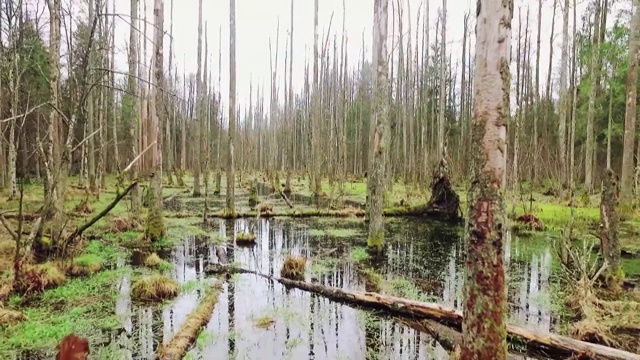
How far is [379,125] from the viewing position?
7.87 meters

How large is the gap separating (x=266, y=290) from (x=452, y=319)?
277cm

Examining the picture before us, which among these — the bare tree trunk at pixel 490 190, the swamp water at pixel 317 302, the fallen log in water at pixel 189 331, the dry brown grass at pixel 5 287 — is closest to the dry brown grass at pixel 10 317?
→ the dry brown grass at pixel 5 287

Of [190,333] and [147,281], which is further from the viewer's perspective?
[147,281]

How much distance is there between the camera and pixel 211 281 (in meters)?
6.26

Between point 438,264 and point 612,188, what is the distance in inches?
124

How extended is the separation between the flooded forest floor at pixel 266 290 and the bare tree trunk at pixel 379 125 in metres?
0.66

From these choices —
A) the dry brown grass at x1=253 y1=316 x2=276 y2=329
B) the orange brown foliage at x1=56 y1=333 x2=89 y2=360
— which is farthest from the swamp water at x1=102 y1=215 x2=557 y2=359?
the orange brown foliage at x1=56 y1=333 x2=89 y2=360

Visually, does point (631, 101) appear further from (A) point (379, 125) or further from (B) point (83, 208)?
(B) point (83, 208)

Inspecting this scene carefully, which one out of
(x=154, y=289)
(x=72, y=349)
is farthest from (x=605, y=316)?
(x=154, y=289)

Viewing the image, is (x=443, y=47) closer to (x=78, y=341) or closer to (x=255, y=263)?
(x=255, y=263)

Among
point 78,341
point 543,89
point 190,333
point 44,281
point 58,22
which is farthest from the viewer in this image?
point 543,89

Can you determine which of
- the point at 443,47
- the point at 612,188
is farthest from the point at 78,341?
the point at 443,47

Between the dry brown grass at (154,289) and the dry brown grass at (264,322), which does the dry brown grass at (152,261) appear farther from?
the dry brown grass at (264,322)

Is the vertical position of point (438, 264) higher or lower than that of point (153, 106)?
lower
